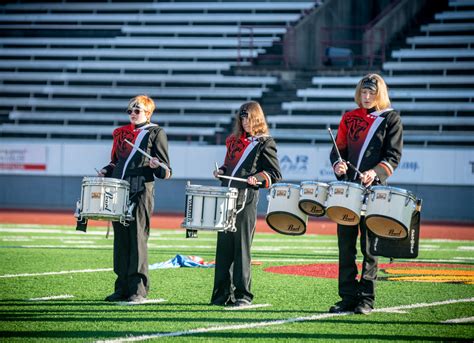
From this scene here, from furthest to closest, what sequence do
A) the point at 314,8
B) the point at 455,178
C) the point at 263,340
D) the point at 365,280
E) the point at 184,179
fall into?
the point at 314,8
the point at 184,179
the point at 455,178
the point at 365,280
the point at 263,340

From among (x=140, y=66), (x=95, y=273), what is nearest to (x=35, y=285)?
(x=95, y=273)

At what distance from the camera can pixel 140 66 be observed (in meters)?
33.7

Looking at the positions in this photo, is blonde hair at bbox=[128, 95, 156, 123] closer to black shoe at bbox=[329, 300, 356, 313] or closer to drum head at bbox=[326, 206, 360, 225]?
drum head at bbox=[326, 206, 360, 225]

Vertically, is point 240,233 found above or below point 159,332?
above

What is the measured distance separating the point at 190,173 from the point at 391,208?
20.9 m

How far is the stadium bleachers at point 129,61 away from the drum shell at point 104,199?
20476mm

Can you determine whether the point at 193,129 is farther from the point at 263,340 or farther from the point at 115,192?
the point at 263,340

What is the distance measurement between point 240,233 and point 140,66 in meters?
25.4

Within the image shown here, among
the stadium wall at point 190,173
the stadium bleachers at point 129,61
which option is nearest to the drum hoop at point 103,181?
the stadium wall at point 190,173

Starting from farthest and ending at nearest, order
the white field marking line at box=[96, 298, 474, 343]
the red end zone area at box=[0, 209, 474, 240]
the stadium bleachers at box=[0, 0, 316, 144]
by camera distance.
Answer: the stadium bleachers at box=[0, 0, 316, 144]
the red end zone area at box=[0, 209, 474, 240]
the white field marking line at box=[96, 298, 474, 343]

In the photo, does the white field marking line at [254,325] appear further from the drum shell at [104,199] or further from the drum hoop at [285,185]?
the drum shell at [104,199]

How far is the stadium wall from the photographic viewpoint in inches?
1040

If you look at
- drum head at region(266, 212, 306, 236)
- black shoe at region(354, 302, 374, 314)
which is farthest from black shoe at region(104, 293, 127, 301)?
black shoe at region(354, 302, 374, 314)

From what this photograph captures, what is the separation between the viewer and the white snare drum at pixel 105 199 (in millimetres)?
8617
